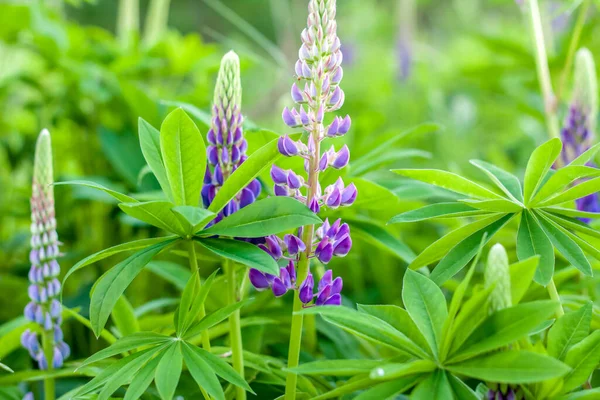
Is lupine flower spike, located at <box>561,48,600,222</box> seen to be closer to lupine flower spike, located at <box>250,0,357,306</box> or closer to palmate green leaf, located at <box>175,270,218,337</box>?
lupine flower spike, located at <box>250,0,357,306</box>

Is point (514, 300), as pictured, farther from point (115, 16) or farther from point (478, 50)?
point (115, 16)

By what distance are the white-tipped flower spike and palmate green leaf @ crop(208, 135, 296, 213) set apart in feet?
0.98

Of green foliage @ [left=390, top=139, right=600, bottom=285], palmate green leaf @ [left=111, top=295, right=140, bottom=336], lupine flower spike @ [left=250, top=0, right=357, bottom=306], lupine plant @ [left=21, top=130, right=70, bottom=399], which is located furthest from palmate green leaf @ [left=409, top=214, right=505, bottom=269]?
lupine plant @ [left=21, top=130, right=70, bottom=399]

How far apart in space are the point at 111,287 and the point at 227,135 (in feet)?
0.85

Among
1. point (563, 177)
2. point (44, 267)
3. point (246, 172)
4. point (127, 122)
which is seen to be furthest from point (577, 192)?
point (127, 122)

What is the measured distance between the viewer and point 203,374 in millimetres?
755

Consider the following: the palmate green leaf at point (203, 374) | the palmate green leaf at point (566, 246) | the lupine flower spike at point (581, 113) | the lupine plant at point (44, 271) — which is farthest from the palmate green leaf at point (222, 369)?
the lupine flower spike at point (581, 113)

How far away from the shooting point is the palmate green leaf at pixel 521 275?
2.28 ft

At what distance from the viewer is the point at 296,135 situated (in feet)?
2.68

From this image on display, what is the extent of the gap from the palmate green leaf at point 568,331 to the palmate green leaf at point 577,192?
0.15m

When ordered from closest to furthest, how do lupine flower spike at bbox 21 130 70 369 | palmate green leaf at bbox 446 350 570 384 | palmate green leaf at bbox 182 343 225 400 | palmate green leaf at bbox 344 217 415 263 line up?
palmate green leaf at bbox 446 350 570 384 < palmate green leaf at bbox 182 343 225 400 < lupine flower spike at bbox 21 130 70 369 < palmate green leaf at bbox 344 217 415 263

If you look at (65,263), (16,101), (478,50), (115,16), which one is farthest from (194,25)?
(65,263)

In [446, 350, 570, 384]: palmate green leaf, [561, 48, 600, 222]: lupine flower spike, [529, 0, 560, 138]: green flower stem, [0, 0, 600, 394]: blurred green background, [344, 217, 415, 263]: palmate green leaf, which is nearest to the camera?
[446, 350, 570, 384]: palmate green leaf

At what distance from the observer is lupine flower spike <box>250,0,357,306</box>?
797 mm
